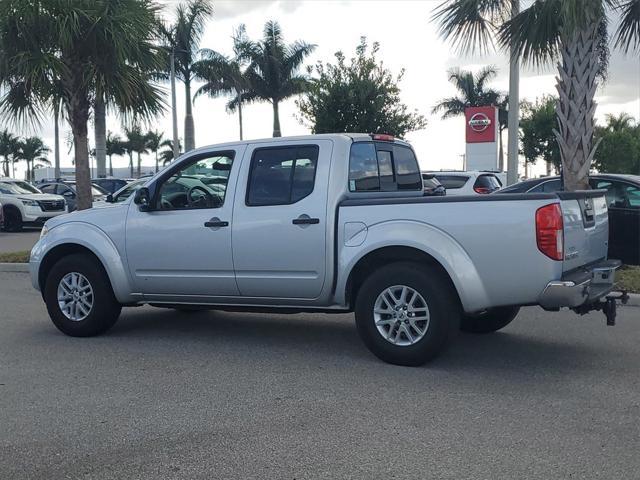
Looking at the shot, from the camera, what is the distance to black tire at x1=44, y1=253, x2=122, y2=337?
23.4 feet

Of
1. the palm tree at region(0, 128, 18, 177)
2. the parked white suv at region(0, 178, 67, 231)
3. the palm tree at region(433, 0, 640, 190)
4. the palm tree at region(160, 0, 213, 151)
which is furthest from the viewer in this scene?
the palm tree at region(0, 128, 18, 177)

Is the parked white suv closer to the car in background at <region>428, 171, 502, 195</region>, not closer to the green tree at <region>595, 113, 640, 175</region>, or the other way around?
the car in background at <region>428, 171, 502, 195</region>

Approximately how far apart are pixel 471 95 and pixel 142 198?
148 feet

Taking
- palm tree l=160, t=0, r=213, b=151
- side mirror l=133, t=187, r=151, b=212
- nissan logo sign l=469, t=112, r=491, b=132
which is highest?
palm tree l=160, t=0, r=213, b=151

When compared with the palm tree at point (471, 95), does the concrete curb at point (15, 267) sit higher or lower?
lower

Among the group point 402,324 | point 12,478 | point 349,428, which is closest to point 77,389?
point 12,478

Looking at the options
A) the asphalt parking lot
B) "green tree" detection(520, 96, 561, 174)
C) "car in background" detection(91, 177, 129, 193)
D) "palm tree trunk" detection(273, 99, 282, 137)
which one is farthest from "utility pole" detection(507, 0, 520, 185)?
"green tree" detection(520, 96, 561, 174)

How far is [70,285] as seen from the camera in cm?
724

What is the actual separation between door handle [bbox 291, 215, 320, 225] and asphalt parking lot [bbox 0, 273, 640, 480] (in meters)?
1.19

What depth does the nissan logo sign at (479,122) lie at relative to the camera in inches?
983

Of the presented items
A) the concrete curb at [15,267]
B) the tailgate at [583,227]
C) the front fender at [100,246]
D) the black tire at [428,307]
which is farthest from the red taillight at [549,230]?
the concrete curb at [15,267]

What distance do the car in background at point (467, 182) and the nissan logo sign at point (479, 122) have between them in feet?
28.5

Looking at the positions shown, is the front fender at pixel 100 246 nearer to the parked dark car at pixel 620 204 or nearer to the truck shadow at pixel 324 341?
the truck shadow at pixel 324 341

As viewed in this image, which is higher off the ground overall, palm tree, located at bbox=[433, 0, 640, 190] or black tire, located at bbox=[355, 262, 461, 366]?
palm tree, located at bbox=[433, 0, 640, 190]
